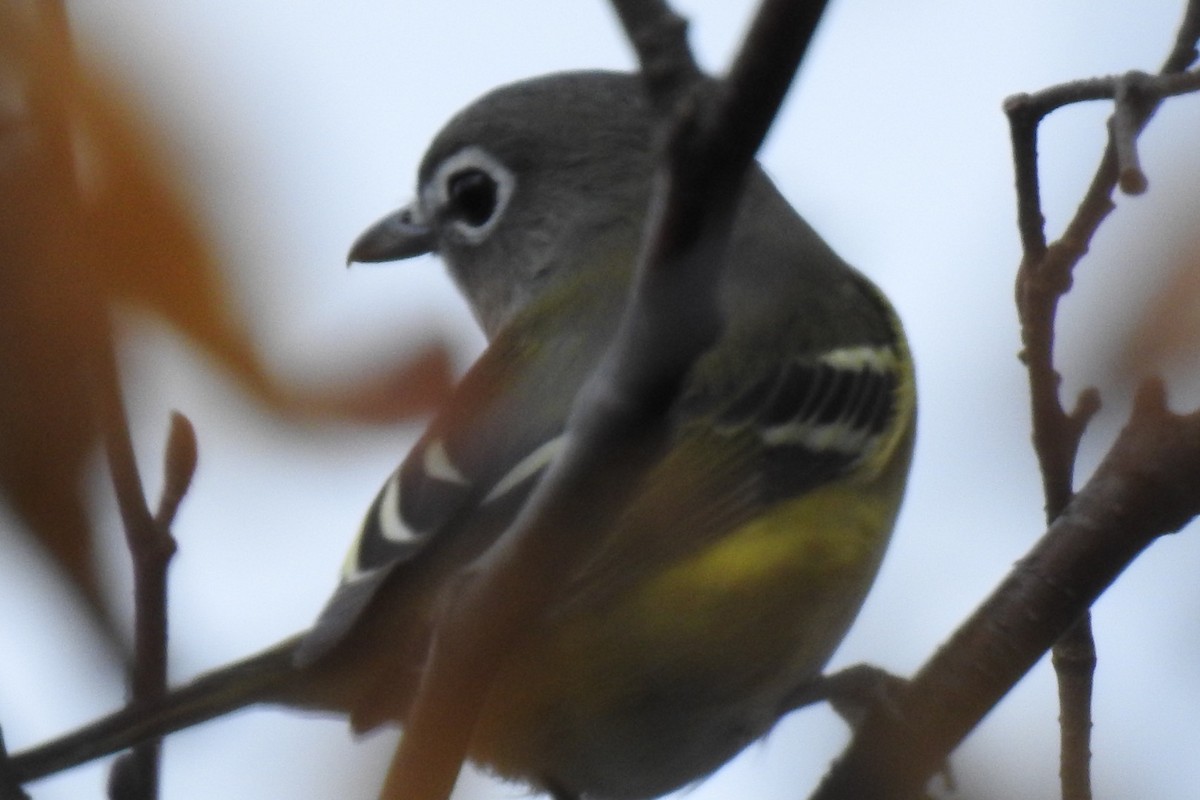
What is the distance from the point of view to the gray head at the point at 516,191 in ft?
14.0

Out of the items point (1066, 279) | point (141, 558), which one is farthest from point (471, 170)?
point (141, 558)

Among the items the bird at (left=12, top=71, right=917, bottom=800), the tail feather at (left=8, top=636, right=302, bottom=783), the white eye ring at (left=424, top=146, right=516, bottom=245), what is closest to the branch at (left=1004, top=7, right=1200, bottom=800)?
the bird at (left=12, top=71, right=917, bottom=800)

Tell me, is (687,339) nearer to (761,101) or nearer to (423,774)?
(761,101)

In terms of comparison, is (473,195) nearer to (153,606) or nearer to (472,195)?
(472,195)

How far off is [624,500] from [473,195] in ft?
11.4

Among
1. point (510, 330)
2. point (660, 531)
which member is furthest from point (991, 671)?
point (510, 330)

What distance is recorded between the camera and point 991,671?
2.04 m

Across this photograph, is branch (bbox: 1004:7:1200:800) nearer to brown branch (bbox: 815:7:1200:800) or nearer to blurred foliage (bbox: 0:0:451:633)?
brown branch (bbox: 815:7:1200:800)

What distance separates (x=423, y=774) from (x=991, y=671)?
4.13ft

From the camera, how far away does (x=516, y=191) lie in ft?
14.3

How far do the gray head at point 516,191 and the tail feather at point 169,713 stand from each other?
2.14 meters

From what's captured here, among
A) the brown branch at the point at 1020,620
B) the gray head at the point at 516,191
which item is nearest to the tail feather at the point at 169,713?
the brown branch at the point at 1020,620

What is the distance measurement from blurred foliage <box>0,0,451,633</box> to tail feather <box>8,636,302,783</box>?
346 millimetres

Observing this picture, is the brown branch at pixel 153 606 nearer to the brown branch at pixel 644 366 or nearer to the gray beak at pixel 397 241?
the brown branch at pixel 644 366
